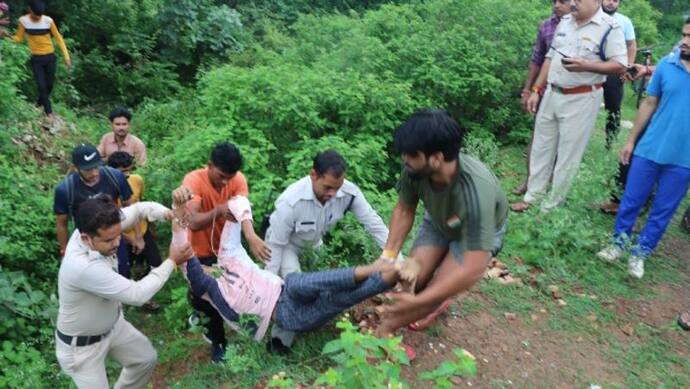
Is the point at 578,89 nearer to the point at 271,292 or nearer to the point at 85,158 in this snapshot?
the point at 271,292

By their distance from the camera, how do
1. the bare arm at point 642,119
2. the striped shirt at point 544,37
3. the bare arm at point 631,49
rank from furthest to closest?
the bare arm at point 631,49 → the striped shirt at point 544,37 → the bare arm at point 642,119

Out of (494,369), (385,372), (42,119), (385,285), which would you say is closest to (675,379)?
(494,369)

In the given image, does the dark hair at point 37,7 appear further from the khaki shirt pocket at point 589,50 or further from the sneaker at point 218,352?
the khaki shirt pocket at point 589,50

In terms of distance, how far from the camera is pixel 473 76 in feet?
25.2

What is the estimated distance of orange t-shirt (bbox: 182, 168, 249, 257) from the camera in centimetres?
438

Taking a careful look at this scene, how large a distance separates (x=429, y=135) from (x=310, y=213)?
61.7 inches

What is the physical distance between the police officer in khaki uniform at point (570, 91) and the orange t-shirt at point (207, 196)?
9.49ft

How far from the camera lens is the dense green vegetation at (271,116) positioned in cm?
476

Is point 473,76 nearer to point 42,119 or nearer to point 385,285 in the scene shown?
point 385,285

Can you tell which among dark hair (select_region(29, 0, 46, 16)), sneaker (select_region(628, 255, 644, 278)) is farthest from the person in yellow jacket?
sneaker (select_region(628, 255, 644, 278))

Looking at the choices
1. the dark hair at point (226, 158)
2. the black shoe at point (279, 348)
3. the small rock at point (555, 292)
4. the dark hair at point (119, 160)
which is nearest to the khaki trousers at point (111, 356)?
the black shoe at point (279, 348)

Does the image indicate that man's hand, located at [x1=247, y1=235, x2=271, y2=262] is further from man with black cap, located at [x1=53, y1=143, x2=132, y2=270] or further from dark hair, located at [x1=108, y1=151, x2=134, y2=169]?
dark hair, located at [x1=108, y1=151, x2=134, y2=169]

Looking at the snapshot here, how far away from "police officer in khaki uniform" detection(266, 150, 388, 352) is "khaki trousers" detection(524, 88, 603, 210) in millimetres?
2179

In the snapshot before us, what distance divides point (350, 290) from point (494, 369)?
1.14m
